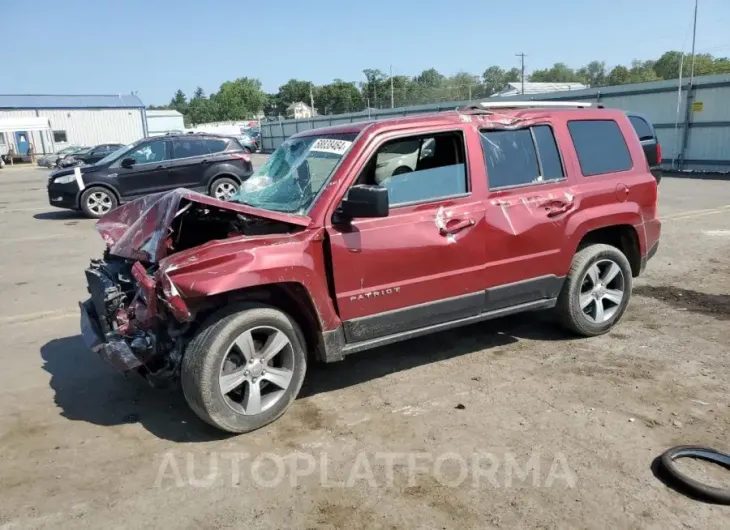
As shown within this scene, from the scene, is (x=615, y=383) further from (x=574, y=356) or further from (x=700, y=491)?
(x=700, y=491)

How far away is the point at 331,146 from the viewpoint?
171 inches

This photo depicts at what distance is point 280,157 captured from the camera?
493 centimetres

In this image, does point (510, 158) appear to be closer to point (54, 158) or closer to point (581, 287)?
point (581, 287)

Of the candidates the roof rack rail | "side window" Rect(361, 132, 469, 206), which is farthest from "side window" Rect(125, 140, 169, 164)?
"side window" Rect(361, 132, 469, 206)

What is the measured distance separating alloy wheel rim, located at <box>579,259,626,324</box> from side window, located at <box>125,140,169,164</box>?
1092 centimetres

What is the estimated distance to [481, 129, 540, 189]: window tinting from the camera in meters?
4.49

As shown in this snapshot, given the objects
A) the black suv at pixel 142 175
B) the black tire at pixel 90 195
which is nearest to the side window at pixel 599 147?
the black suv at pixel 142 175

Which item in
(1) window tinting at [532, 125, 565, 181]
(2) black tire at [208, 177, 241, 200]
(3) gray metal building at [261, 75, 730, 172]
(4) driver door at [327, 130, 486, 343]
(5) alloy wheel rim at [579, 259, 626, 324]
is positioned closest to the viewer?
(4) driver door at [327, 130, 486, 343]

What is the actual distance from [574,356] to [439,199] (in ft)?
5.75

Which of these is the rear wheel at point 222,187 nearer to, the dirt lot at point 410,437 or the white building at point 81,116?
the dirt lot at point 410,437

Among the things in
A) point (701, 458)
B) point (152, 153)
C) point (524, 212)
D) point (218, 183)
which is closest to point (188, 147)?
point (152, 153)

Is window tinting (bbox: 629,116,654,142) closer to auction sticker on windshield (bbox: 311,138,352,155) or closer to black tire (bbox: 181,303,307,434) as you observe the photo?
auction sticker on windshield (bbox: 311,138,352,155)

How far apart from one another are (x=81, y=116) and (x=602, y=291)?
53.7 metres

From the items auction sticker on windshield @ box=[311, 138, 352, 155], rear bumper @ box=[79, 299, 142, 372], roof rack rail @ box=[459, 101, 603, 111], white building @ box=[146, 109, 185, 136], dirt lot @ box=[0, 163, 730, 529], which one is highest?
white building @ box=[146, 109, 185, 136]
